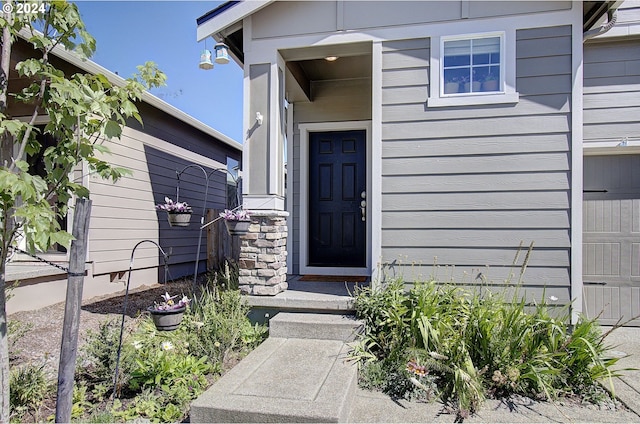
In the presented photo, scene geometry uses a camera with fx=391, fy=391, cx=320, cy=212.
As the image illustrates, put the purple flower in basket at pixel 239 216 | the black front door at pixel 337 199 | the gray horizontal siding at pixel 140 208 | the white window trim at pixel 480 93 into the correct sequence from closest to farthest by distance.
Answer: the white window trim at pixel 480 93, the purple flower in basket at pixel 239 216, the black front door at pixel 337 199, the gray horizontal siding at pixel 140 208

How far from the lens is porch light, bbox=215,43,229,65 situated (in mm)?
4199

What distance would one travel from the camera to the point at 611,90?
4.37 meters

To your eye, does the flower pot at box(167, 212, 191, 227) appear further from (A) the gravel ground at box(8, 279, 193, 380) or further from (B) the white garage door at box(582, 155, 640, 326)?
(B) the white garage door at box(582, 155, 640, 326)

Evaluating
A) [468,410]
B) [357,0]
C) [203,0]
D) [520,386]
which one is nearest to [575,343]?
[520,386]

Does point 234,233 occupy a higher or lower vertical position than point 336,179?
lower

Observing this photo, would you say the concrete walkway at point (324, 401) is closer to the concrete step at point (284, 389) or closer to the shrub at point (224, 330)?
the concrete step at point (284, 389)

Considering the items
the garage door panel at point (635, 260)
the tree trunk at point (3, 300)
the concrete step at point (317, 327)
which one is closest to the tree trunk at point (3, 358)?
the tree trunk at point (3, 300)

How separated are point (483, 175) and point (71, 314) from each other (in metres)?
3.44

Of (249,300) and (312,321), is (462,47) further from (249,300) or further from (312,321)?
(249,300)

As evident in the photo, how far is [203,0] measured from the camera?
17.1 ft

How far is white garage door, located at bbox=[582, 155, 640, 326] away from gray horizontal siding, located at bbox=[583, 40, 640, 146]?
1.00 feet

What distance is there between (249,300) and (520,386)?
2.41 metres

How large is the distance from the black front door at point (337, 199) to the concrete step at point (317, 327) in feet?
5.94

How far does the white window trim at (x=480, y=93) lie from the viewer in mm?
3666
